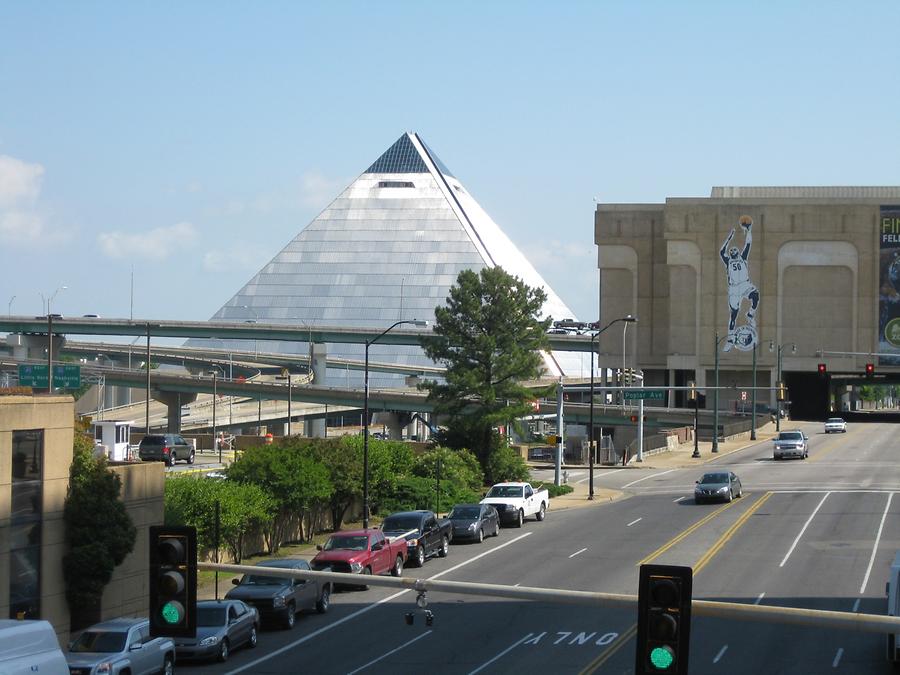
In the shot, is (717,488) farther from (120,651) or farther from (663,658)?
(663,658)

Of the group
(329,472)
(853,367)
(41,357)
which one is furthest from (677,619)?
(41,357)

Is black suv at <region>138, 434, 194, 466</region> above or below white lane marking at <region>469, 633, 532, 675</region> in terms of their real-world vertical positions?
above

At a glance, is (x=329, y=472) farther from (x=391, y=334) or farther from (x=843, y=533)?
(x=391, y=334)

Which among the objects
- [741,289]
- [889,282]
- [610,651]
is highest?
[889,282]

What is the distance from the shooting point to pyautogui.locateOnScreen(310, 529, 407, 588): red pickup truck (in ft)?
115

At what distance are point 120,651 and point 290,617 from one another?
6.94m

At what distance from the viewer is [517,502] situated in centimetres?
5062

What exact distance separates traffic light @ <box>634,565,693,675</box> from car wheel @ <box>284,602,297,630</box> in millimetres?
21021

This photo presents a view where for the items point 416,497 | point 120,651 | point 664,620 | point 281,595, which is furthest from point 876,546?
point 664,620

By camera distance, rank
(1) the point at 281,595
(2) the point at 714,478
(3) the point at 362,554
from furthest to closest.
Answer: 1. (2) the point at 714,478
2. (3) the point at 362,554
3. (1) the point at 281,595

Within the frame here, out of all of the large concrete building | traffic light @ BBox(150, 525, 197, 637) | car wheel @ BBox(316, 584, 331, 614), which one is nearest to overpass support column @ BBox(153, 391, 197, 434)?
the large concrete building

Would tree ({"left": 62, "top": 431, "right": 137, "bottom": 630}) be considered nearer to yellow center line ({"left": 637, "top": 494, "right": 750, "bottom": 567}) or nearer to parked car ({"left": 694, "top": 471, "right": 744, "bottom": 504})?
yellow center line ({"left": 637, "top": 494, "right": 750, "bottom": 567})

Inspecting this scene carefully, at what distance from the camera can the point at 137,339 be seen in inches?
6649

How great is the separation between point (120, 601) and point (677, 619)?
24.8m
